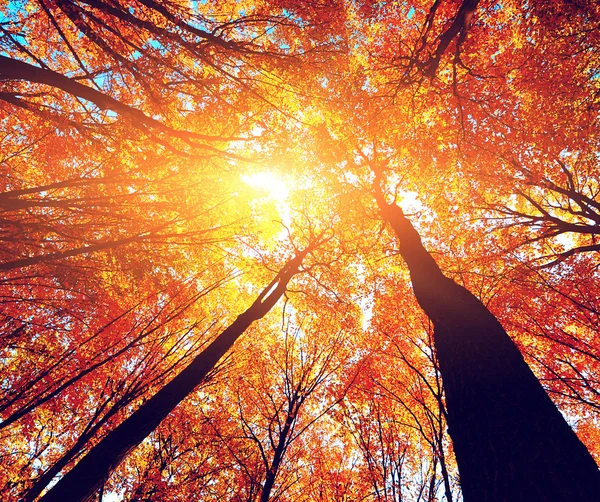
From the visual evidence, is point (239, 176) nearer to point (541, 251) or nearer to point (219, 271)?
point (219, 271)

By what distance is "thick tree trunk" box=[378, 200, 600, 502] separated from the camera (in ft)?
6.02

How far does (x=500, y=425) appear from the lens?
2195 mm

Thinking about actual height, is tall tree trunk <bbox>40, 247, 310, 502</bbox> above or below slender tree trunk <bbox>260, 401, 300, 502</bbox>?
below

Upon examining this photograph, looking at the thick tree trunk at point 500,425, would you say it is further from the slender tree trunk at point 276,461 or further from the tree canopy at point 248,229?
the slender tree trunk at point 276,461

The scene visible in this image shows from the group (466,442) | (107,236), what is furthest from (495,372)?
(107,236)

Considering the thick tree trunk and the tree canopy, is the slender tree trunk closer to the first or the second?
the tree canopy

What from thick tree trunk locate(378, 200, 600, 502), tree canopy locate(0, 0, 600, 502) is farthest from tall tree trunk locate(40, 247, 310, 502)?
thick tree trunk locate(378, 200, 600, 502)

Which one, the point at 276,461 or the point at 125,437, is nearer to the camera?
the point at 125,437

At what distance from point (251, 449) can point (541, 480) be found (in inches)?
492

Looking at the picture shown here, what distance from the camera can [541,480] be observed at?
1.82m

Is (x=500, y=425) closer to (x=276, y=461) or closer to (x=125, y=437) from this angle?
(x=125, y=437)

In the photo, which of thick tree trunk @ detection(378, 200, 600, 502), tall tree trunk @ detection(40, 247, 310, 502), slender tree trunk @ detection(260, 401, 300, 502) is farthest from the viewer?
slender tree trunk @ detection(260, 401, 300, 502)

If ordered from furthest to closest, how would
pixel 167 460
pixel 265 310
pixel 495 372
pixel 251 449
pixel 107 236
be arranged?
pixel 251 449 < pixel 167 460 < pixel 265 310 < pixel 107 236 < pixel 495 372

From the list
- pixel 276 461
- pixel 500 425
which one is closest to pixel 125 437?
pixel 276 461
